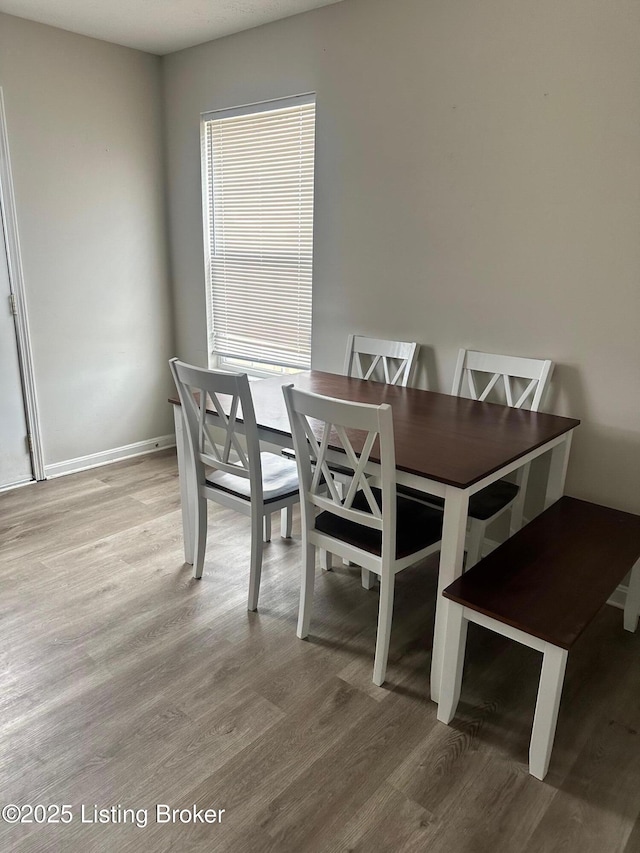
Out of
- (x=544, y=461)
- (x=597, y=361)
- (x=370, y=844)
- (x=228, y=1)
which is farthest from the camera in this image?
(x=228, y=1)

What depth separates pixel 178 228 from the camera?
13.3ft

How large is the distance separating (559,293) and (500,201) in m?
0.47

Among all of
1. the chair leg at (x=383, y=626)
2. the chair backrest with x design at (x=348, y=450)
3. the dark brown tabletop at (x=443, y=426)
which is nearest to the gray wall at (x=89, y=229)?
the dark brown tabletop at (x=443, y=426)

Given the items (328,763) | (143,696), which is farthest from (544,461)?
(143,696)

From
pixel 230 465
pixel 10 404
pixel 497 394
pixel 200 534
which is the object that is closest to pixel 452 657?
pixel 230 465

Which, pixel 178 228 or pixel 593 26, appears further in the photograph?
pixel 178 228

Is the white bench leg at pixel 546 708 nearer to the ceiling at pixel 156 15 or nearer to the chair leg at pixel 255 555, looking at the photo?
the chair leg at pixel 255 555

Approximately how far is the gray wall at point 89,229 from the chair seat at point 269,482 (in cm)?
178

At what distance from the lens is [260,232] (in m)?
3.62

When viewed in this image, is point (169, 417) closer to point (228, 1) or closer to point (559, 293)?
point (228, 1)

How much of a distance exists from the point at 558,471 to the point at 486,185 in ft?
4.12

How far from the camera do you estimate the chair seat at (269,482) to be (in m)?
2.34

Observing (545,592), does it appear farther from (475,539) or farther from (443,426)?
(443,426)

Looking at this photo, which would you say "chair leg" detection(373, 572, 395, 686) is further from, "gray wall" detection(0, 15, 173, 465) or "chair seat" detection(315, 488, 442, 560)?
"gray wall" detection(0, 15, 173, 465)
